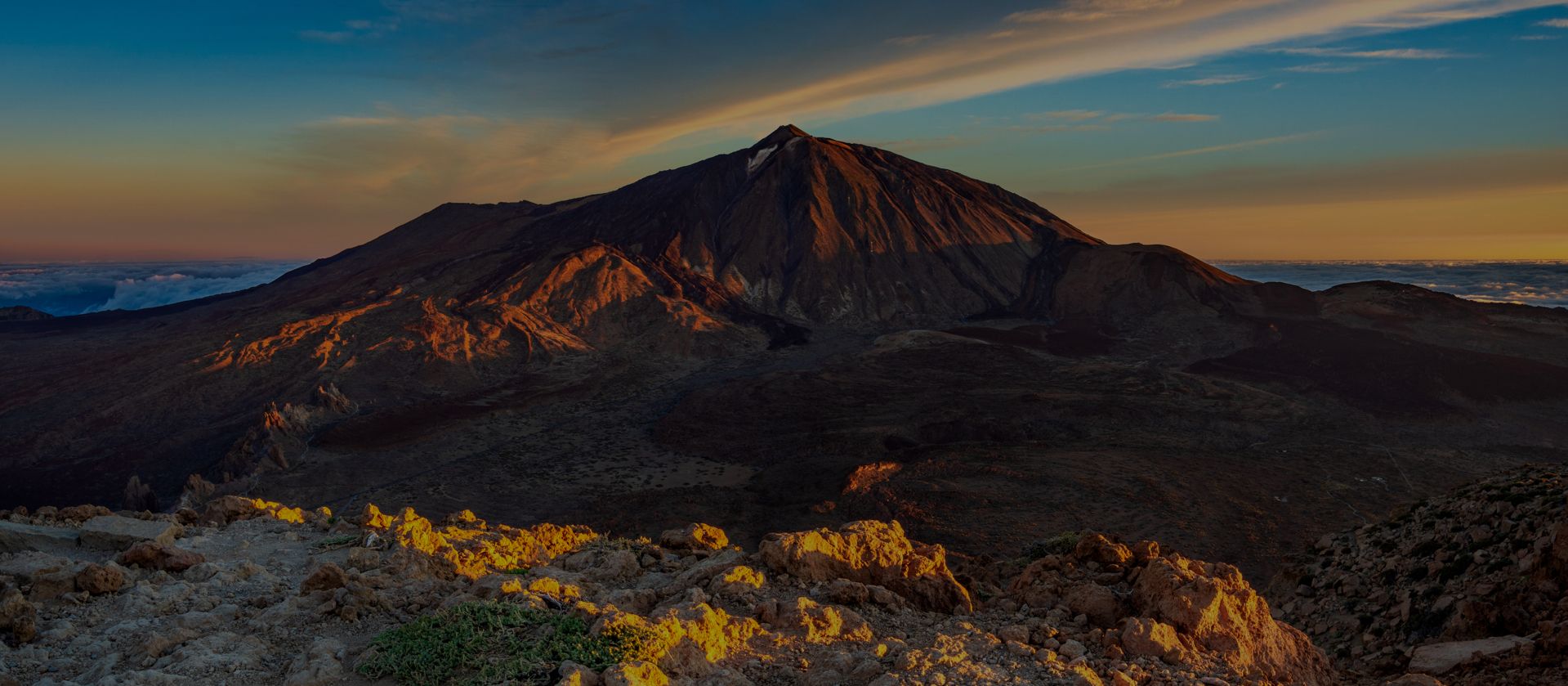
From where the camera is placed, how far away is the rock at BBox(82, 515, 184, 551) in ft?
32.2

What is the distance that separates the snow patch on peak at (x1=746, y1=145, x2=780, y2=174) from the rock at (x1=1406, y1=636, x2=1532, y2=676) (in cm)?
9365

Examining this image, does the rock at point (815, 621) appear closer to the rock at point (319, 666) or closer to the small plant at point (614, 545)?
the small plant at point (614, 545)

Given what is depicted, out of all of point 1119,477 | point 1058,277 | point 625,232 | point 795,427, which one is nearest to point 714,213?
point 625,232

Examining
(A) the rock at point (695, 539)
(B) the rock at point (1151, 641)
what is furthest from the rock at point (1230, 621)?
(A) the rock at point (695, 539)

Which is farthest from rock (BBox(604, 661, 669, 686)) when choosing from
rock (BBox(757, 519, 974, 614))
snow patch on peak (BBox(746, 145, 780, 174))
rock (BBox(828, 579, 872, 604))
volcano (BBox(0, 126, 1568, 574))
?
snow patch on peak (BBox(746, 145, 780, 174))

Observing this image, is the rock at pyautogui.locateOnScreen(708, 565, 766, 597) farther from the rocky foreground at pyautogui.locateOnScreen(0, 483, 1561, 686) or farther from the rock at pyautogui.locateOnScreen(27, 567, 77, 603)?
the rock at pyautogui.locateOnScreen(27, 567, 77, 603)

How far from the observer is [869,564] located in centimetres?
863

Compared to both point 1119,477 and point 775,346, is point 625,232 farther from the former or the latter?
point 1119,477

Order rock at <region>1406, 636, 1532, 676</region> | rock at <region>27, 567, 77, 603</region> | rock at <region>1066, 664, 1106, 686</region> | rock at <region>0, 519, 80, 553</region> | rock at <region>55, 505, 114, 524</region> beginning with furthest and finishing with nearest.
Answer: rock at <region>55, 505, 114, 524</region>, rock at <region>0, 519, 80, 553</region>, rock at <region>1406, 636, 1532, 676</region>, rock at <region>27, 567, 77, 603</region>, rock at <region>1066, 664, 1106, 686</region>

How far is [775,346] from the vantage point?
6231cm

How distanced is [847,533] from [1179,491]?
21862 mm

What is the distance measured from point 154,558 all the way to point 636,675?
23.4 ft

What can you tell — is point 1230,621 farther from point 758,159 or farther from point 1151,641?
point 758,159

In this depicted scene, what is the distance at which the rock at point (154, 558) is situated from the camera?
28.8 ft
